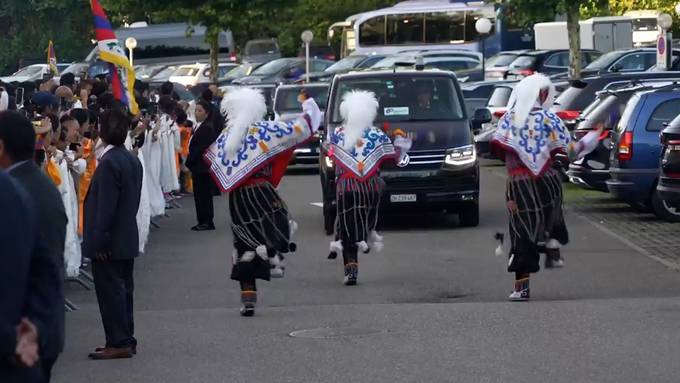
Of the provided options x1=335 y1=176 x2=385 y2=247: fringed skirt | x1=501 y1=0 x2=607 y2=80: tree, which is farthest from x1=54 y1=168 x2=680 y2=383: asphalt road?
x1=501 y1=0 x2=607 y2=80: tree

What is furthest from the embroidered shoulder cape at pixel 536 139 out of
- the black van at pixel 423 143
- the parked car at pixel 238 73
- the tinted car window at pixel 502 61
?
the parked car at pixel 238 73

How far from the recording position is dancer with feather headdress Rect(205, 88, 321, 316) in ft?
40.7

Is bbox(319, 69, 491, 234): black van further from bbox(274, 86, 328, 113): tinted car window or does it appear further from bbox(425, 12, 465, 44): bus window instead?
bbox(425, 12, 465, 44): bus window

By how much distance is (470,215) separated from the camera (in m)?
19.3

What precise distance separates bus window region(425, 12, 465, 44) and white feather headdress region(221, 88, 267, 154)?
42.4 m

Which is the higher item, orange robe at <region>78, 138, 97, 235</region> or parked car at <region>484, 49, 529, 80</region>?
orange robe at <region>78, 138, 97, 235</region>

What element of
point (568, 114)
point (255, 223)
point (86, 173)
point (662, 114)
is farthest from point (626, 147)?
point (255, 223)

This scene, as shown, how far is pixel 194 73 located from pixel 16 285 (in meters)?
45.4

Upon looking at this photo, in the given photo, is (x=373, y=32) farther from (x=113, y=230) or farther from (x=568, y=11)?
(x=113, y=230)

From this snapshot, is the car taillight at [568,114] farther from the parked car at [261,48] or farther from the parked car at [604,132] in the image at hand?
the parked car at [261,48]

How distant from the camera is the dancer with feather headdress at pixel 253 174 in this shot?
12.4 meters

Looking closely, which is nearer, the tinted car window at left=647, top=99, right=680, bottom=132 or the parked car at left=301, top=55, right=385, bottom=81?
the tinted car window at left=647, top=99, right=680, bottom=132

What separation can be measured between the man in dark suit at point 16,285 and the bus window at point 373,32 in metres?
50.6

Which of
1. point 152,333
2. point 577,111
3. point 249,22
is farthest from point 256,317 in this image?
point 249,22
